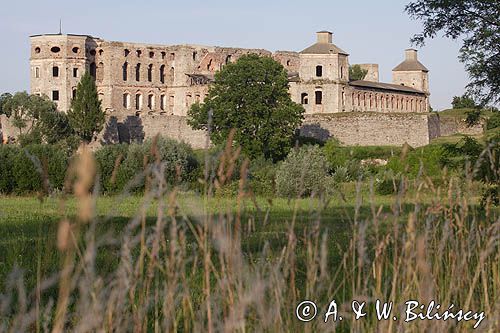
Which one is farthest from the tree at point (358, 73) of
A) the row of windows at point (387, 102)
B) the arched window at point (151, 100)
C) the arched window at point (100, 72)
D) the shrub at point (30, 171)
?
the shrub at point (30, 171)

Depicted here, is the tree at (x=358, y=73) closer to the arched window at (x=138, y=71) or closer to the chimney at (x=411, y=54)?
the chimney at (x=411, y=54)

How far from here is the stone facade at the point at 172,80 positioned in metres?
54.3

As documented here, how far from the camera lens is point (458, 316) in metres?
4.38

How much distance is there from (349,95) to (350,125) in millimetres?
4368

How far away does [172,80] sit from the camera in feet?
214

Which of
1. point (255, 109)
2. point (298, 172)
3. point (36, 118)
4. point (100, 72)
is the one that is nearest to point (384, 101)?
point (255, 109)

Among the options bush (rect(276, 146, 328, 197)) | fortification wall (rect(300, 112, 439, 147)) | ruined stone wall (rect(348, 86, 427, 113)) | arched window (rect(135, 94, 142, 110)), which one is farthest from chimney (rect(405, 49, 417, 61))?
bush (rect(276, 146, 328, 197))

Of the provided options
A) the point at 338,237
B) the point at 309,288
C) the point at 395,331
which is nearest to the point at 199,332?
the point at 309,288

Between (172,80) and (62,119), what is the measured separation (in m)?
12.6

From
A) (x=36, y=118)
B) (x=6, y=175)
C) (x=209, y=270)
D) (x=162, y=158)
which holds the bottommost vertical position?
(x=209, y=270)

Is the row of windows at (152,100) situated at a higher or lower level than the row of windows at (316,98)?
higher

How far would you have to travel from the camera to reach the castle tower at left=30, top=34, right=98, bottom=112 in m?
60.8

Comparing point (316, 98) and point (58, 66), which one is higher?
point (58, 66)

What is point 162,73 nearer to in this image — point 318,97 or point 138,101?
point 138,101
